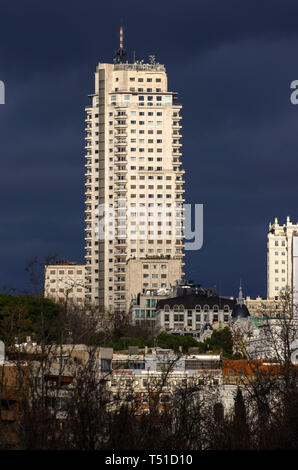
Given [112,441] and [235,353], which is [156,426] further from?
[235,353]

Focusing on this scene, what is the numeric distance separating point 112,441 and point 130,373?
53.5 meters

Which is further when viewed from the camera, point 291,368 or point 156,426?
point 291,368

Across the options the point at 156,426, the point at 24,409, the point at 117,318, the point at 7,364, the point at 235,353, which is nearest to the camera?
the point at 24,409

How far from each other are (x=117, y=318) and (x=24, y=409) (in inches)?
4630

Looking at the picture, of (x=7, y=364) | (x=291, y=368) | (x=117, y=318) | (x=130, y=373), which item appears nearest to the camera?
(x=7, y=364)

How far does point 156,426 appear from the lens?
6481cm

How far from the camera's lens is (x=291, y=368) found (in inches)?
3575

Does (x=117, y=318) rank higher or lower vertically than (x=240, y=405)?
higher
